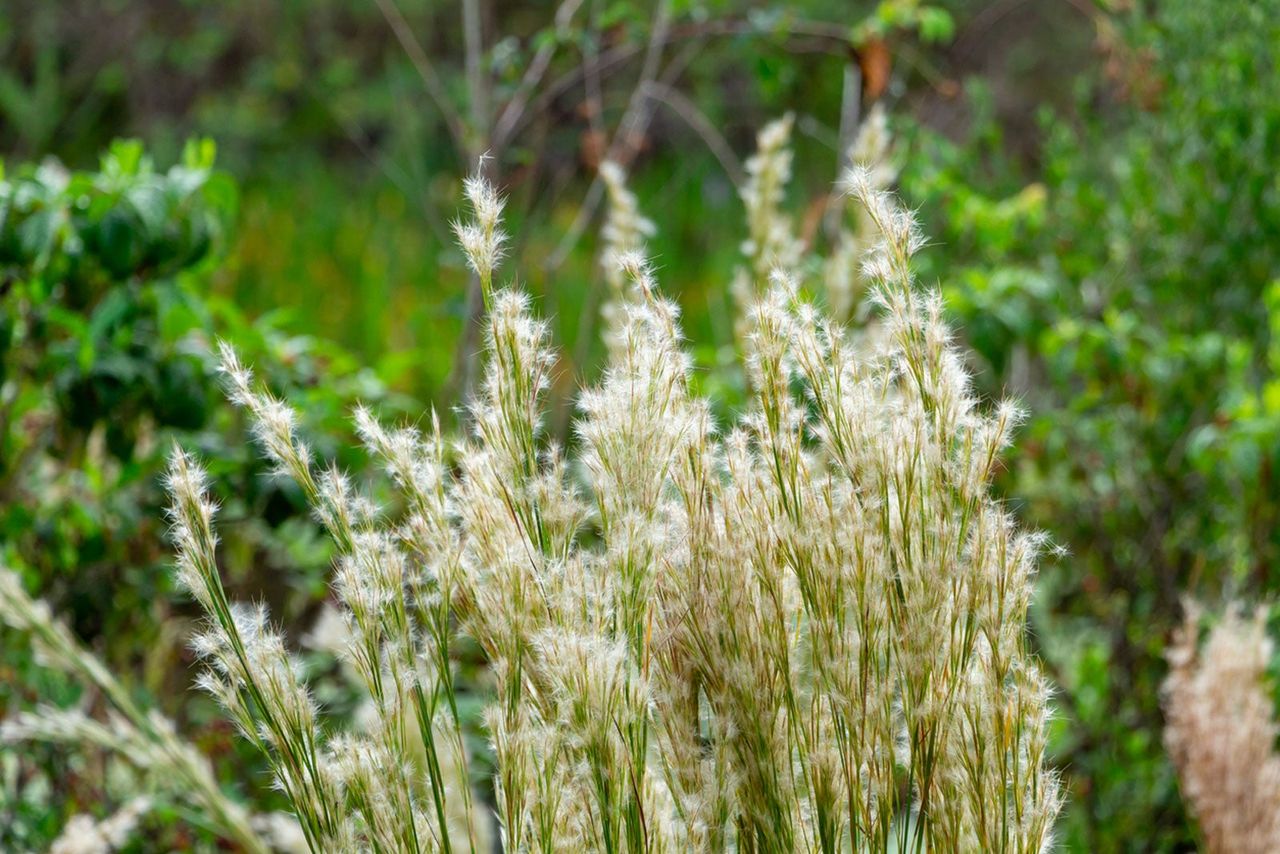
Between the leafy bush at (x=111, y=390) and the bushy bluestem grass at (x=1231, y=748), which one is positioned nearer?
the bushy bluestem grass at (x=1231, y=748)

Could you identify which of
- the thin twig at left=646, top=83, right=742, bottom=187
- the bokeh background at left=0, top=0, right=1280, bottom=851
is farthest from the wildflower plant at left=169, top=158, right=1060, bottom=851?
the thin twig at left=646, top=83, right=742, bottom=187

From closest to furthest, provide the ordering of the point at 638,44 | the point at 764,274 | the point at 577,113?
the point at 764,274, the point at 638,44, the point at 577,113

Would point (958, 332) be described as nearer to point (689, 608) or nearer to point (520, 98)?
point (520, 98)

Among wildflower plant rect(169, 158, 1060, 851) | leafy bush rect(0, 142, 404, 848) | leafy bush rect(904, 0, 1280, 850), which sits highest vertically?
leafy bush rect(904, 0, 1280, 850)

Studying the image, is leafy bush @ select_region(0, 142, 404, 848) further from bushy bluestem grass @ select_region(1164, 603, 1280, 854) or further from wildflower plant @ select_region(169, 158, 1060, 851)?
bushy bluestem grass @ select_region(1164, 603, 1280, 854)

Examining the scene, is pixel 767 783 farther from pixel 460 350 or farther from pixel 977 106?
pixel 977 106

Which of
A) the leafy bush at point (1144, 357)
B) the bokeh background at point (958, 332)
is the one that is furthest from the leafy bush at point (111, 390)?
the leafy bush at point (1144, 357)

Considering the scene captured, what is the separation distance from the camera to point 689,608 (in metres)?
1.02

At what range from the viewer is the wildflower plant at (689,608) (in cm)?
99

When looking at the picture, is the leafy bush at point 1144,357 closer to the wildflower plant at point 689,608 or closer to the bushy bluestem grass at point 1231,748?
the bushy bluestem grass at point 1231,748

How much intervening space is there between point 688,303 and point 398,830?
4749mm

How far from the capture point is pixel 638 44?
2.74 meters

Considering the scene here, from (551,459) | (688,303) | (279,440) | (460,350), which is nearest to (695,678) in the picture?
(551,459)

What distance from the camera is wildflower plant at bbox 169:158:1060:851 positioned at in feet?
3.26
